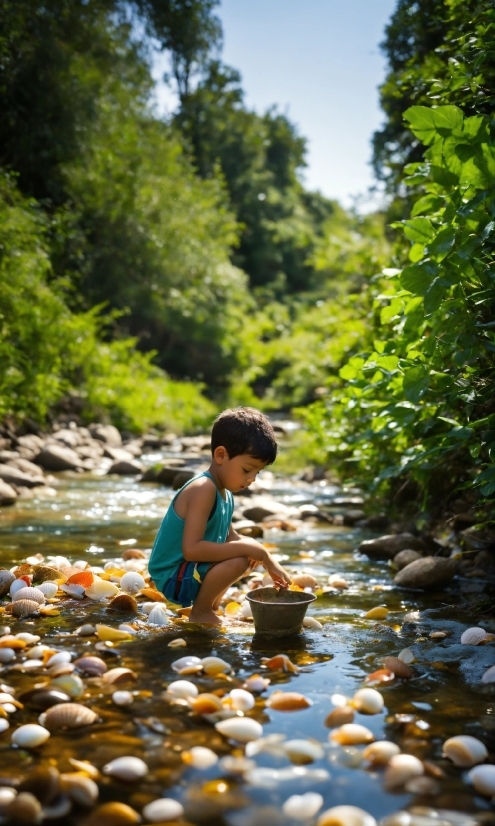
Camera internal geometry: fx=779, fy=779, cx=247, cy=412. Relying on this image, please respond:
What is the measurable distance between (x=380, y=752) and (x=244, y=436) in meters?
1.68

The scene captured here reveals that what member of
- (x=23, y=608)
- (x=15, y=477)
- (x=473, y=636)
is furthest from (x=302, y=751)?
(x=15, y=477)

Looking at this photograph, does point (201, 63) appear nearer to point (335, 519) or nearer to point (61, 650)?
point (335, 519)

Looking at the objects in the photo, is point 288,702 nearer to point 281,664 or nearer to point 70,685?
point 281,664

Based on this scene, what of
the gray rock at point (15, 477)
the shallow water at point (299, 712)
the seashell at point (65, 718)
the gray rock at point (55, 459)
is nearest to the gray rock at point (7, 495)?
the gray rock at point (15, 477)

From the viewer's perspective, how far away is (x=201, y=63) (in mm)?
27609

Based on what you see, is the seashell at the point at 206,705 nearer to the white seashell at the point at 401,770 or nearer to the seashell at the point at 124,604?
the white seashell at the point at 401,770

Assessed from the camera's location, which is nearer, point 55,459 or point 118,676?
point 118,676

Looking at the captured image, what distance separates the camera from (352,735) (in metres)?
2.29

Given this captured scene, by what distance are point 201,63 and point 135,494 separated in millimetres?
23655

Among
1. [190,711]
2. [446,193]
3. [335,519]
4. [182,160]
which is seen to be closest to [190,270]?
[182,160]

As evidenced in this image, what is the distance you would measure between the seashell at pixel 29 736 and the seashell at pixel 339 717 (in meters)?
0.85

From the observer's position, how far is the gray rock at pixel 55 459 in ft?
30.8

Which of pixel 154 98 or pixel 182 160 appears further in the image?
pixel 182 160

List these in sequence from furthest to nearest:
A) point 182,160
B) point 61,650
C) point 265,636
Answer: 1. point 182,160
2. point 265,636
3. point 61,650
